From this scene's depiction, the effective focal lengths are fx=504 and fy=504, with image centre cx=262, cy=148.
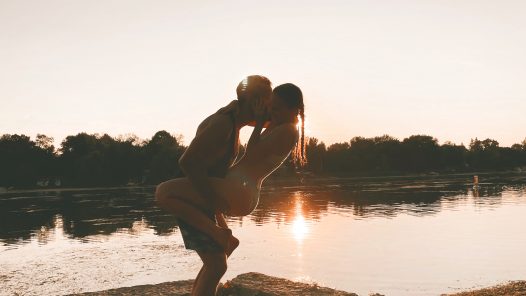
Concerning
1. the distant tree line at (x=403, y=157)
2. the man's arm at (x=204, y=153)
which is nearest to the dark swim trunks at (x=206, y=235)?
the man's arm at (x=204, y=153)

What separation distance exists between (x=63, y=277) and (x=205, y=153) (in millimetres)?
13605

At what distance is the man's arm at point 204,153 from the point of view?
3.92 meters

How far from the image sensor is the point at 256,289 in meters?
8.99

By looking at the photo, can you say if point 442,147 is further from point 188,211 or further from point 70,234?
point 188,211

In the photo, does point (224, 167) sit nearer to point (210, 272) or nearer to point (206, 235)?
point (206, 235)

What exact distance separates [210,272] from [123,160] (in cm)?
10993

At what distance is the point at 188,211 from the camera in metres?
4.09

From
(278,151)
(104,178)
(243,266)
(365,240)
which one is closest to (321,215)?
(365,240)

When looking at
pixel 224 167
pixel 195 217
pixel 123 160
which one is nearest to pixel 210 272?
pixel 195 217

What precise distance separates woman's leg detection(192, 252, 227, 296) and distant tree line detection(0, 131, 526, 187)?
90.1 m

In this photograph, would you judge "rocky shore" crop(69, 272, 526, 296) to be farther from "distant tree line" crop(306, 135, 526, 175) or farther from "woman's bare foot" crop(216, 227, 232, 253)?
"distant tree line" crop(306, 135, 526, 175)

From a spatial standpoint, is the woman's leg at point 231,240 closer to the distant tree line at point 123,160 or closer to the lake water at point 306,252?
the lake water at point 306,252

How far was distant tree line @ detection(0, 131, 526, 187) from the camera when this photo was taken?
106 metres

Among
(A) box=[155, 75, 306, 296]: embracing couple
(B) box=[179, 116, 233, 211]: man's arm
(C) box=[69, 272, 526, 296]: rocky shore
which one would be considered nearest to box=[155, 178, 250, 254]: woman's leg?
(A) box=[155, 75, 306, 296]: embracing couple
